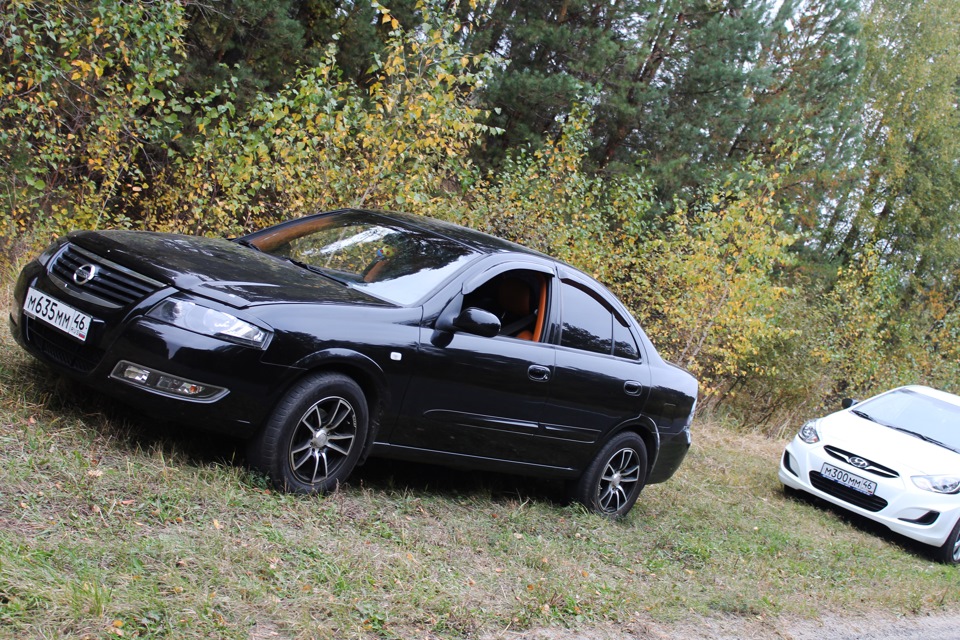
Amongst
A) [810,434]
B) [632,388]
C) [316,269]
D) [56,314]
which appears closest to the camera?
[56,314]

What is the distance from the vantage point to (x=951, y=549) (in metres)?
9.27

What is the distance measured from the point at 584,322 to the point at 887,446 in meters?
4.93

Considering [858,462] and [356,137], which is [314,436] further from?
[858,462]

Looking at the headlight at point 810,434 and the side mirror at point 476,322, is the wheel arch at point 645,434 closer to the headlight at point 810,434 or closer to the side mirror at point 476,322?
the side mirror at point 476,322

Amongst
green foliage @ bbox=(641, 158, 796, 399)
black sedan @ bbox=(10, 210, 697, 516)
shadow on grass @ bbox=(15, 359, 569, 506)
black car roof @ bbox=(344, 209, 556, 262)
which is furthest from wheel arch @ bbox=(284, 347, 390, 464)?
green foliage @ bbox=(641, 158, 796, 399)

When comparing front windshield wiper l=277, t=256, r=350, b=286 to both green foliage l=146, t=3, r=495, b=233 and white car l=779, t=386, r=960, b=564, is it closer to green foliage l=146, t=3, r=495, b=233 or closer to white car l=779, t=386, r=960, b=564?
green foliage l=146, t=3, r=495, b=233

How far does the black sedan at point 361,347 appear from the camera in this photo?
466 centimetres

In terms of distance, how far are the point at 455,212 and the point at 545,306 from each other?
18.5 ft

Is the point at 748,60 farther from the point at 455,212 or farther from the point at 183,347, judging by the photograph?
the point at 183,347

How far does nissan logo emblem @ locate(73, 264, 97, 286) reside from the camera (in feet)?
16.0

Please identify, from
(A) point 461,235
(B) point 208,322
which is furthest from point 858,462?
(B) point 208,322

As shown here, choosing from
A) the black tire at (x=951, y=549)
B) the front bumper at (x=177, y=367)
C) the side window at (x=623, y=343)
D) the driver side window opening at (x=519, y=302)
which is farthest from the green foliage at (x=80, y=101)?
the black tire at (x=951, y=549)

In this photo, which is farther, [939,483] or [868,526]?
[868,526]

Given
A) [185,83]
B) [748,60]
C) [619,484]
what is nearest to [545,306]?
[619,484]
